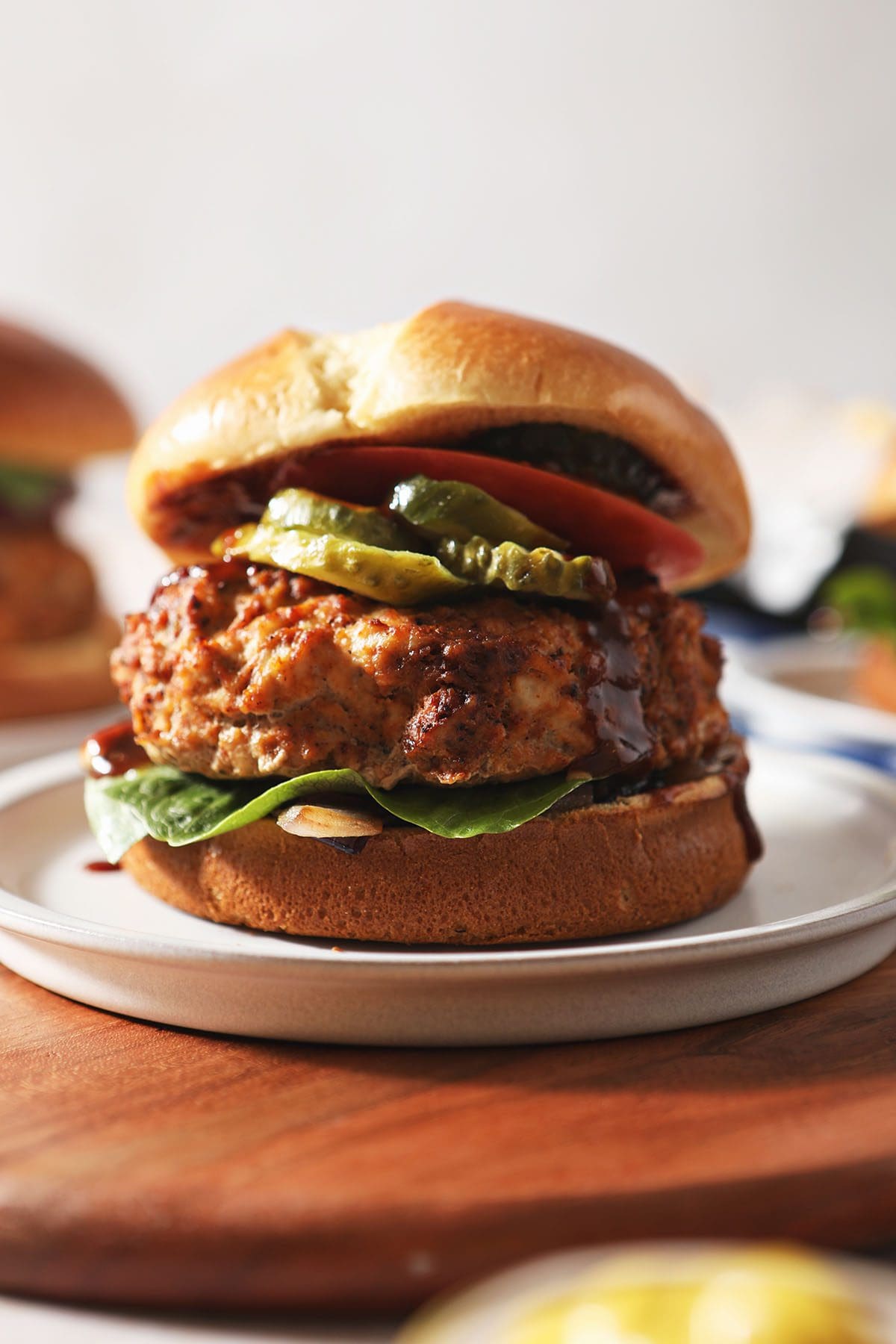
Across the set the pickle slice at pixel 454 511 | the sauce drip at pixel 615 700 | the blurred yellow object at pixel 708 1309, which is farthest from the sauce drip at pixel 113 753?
the blurred yellow object at pixel 708 1309

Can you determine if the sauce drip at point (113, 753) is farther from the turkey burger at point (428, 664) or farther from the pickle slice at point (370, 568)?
the pickle slice at point (370, 568)

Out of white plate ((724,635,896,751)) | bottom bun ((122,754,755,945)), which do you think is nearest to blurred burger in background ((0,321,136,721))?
white plate ((724,635,896,751))

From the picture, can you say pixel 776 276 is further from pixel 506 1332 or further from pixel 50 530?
pixel 506 1332

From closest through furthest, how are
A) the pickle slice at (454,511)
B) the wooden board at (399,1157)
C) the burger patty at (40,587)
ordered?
1. the wooden board at (399,1157)
2. the pickle slice at (454,511)
3. the burger patty at (40,587)

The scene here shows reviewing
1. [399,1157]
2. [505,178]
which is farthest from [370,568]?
[505,178]

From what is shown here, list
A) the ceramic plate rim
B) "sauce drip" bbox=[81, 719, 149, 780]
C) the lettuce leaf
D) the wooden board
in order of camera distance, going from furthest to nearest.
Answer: "sauce drip" bbox=[81, 719, 149, 780], the lettuce leaf, the ceramic plate rim, the wooden board

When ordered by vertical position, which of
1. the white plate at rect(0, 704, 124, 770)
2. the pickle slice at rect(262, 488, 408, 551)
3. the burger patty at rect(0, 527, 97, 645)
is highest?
the pickle slice at rect(262, 488, 408, 551)

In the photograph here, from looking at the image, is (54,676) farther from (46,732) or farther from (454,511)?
(454,511)

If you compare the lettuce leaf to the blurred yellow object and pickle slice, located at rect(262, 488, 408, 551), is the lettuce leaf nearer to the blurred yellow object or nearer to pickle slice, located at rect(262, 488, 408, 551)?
pickle slice, located at rect(262, 488, 408, 551)
